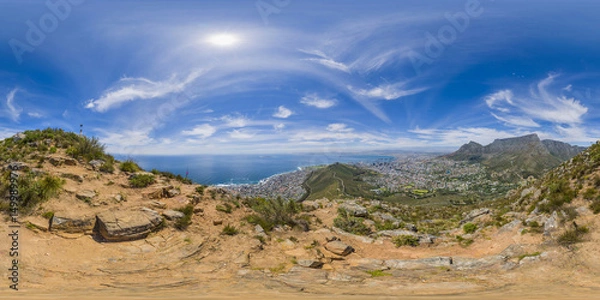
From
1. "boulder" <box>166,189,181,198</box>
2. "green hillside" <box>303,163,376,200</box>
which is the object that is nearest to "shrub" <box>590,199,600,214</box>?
"boulder" <box>166,189,181,198</box>

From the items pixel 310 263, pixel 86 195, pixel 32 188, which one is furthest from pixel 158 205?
pixel 310 263

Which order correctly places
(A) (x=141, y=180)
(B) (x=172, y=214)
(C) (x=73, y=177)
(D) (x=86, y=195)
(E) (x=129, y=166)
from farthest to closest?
(E) (x=129, y=166) → (A) (x=141, y=180) → (C) (x=73, y=177) → (B) (x=172, y=214) → (D) (x=86, y=195)

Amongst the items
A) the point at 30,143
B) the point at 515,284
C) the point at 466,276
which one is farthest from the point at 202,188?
the point at 515,284

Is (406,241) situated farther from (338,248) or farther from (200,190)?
(200,190)

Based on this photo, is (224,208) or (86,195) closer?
(86,195)

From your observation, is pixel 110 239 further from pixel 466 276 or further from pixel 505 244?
pixel 505 244

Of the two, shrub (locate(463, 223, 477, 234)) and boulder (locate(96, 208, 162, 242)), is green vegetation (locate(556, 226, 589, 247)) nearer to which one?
shrub (locate(463, 223, 477, 234))
